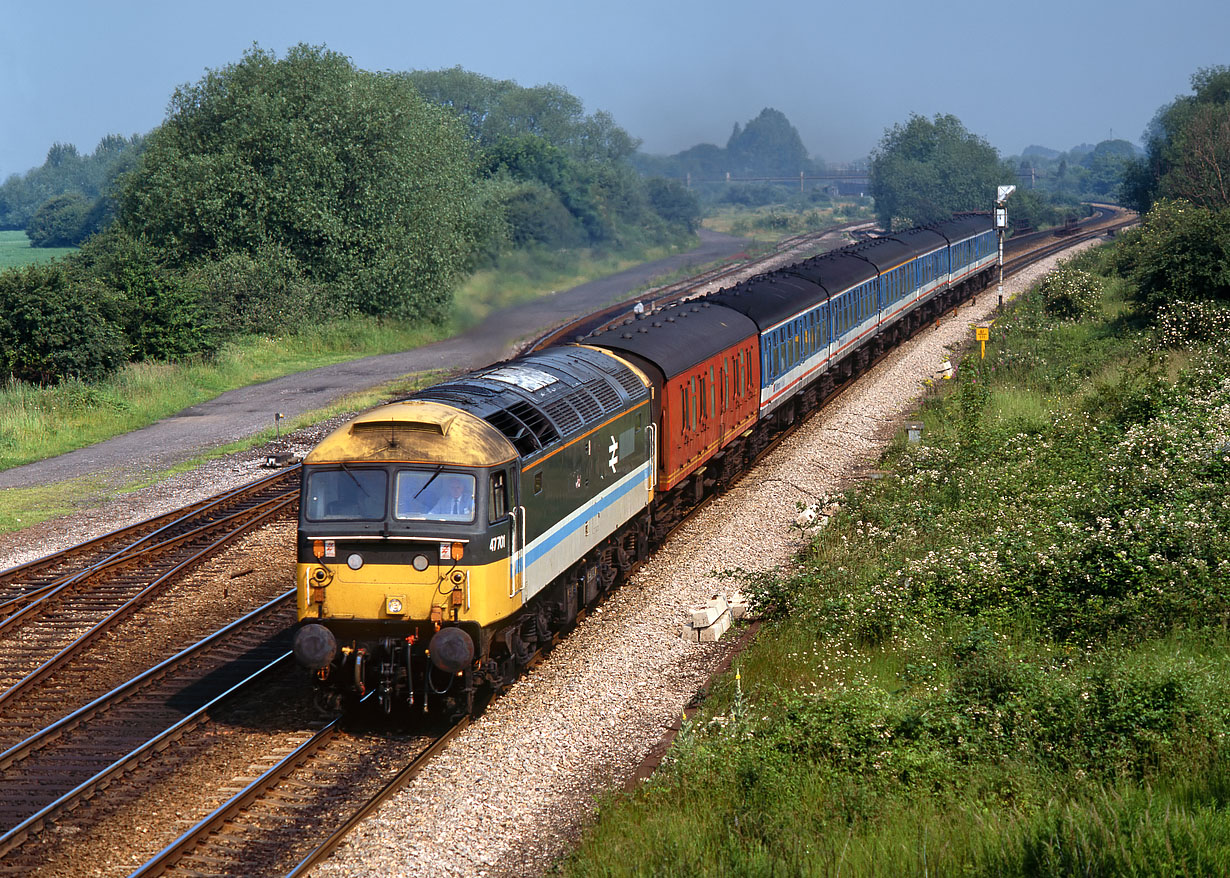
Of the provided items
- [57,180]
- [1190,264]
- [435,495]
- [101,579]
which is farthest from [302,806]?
[57,180]

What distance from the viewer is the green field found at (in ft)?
306

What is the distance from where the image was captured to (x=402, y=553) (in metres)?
12.8

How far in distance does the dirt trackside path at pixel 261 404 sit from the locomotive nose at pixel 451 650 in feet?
59.0

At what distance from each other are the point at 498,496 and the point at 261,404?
26.1 metres

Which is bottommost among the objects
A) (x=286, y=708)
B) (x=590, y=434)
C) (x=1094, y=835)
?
(x=286, y=708)

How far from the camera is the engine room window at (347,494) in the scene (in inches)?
511

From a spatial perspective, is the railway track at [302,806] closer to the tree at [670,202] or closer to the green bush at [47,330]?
the green bush at [47,330]

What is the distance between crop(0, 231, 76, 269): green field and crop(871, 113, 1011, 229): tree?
68.6 meters

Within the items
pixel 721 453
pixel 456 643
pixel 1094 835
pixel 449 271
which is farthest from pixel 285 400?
pixel 1094 835

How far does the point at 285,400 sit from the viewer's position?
3762 centimetres

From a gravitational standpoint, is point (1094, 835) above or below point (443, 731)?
above

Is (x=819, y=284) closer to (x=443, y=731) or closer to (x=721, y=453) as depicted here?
(x=721, y=453)

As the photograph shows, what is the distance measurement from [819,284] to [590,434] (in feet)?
60.0

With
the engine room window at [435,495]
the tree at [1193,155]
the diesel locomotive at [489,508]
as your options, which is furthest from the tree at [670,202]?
the engine room window at [435,495]
